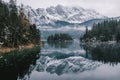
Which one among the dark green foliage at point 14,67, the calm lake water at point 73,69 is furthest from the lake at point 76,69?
the dark green foliage at point 14,67

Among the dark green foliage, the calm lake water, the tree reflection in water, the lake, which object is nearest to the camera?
the dark green foliage

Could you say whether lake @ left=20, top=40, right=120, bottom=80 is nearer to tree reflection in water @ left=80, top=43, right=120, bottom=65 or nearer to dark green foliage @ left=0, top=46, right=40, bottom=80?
tree reflection in water @ left=80, top=43, right=120, bottom=65

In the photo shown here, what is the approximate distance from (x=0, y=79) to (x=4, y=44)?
6386cm

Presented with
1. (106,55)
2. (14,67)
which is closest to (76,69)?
(14,67)

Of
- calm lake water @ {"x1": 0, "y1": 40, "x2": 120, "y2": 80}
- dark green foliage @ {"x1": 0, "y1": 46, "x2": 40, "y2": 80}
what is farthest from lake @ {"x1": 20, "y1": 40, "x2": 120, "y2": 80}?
dark green foliage @ {"x1": 0, "y1": 46, "x2": 40, "y2": 80}

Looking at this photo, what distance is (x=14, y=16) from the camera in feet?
382

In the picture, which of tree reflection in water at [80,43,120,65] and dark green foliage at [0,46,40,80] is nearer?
dark green foliage at [0,46,40,80]

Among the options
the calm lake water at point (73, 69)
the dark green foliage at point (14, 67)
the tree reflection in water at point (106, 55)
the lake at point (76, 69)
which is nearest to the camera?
the dark green foliage at point (14, 67)

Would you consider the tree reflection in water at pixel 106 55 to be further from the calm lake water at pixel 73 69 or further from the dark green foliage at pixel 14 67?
the dark green foliage at pixel 14 67

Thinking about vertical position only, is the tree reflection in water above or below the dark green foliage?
below

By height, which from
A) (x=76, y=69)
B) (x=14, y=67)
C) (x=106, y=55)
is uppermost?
(x=14, y=67)

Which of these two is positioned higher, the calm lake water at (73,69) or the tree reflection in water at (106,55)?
the calm lake water at (73,69)

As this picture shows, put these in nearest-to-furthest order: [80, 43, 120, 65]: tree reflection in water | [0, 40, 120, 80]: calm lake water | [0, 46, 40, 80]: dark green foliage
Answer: [0, 46, 40, 80]: dark green foliage
[0, 40, 120, 80]: calm lake water
[80, 43, 120, 65]: tree reflection in water

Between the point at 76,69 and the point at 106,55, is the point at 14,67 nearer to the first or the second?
the point at 76,69
